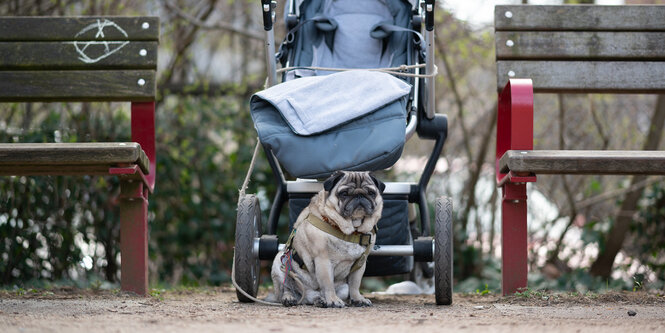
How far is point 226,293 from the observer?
198 inches

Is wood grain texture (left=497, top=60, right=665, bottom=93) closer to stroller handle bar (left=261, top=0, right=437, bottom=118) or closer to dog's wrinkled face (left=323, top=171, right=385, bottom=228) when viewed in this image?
stroller handle bar (left=261, top=0, right=437, bottom=118)

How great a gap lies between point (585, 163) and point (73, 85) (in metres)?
2.80

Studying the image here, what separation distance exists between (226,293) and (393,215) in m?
1.46

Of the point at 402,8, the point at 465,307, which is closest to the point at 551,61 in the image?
the point at 402,8

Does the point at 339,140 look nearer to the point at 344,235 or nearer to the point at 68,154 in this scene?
the point at 344,235

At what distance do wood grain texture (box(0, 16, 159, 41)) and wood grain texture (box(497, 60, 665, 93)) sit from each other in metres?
2.07

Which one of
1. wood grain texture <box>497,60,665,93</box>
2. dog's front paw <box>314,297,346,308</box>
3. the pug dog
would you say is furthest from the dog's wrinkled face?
wood grain texture <box>497,60,665,93</box>

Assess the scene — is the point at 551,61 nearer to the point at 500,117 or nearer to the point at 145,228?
the point at 500,117

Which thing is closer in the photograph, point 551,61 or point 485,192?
point 551,61

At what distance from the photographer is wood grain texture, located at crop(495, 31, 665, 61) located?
466cm

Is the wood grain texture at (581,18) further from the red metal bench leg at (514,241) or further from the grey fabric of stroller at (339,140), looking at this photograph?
the grey fabric of stroller at (339,140)

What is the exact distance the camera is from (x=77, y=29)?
184 inches

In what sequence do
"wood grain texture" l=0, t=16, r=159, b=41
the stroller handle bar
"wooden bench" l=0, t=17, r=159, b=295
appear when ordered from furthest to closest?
"wood grain texture" l=0, t=16, r=159, b=41 → "wooden bench" l=0, t=17, r=159, b=295 → the stroller handle bar

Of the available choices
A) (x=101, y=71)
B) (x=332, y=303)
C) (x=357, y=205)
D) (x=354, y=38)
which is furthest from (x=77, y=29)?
(x=332, y=303)
